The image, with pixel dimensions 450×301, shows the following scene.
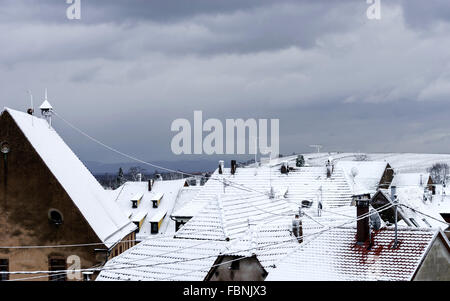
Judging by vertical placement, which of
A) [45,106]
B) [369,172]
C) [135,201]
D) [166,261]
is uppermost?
[45,106]

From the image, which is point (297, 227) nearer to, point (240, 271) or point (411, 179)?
point (240, 271)

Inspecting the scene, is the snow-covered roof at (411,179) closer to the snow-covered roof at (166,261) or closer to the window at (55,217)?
the snow-covered roof at (166,261)

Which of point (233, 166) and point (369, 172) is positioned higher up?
point (233, 166)

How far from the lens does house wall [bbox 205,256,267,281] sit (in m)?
20.1

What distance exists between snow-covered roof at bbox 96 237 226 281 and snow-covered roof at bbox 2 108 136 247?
2882 mm

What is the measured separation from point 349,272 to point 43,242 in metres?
15.2

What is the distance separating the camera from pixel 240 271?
20219 mm

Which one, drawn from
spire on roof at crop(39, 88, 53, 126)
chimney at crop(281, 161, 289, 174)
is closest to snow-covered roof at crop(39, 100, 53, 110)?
spire on roof at crop(39, 88, 53, 126)

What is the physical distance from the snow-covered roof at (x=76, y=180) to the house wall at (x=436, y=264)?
1472 centimetres

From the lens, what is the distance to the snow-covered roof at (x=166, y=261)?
1988cm

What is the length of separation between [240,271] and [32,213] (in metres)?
10.9

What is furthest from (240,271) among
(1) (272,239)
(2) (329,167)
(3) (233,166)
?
(2) (329,167)

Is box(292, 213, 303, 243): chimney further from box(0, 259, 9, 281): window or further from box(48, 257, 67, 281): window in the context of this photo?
box(0, 259, 9, 281): window

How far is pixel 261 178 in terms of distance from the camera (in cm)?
4309
